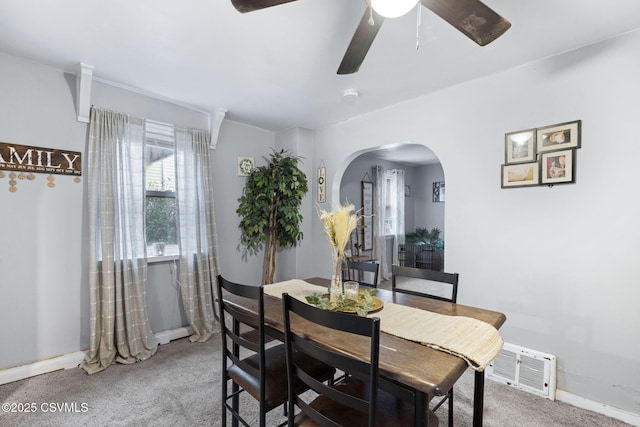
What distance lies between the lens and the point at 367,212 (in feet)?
18.6

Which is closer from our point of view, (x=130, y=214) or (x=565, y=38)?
(x=565, y=38)

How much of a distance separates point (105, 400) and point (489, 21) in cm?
316

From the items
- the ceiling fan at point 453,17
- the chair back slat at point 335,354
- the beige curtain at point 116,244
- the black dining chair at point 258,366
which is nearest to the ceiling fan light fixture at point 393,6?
the ceiling fan at point 453,17

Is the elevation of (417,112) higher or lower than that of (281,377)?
higher

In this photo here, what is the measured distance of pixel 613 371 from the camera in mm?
1938

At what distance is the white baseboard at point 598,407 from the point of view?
1863mm

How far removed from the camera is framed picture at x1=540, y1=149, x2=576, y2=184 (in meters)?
2.07

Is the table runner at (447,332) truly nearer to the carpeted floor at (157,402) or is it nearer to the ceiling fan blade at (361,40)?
the carpeted floor at (157,402)

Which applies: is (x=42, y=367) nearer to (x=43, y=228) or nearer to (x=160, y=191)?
(x=43, y=228)

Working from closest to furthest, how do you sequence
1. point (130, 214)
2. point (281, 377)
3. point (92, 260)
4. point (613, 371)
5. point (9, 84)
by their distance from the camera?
1. point (281, 377)
2. point (613, 371)
3. point (9, 84)
4. point (92, 260)
5. point (130, 214)

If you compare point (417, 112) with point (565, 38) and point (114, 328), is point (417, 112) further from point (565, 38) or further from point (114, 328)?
point (114, 328)

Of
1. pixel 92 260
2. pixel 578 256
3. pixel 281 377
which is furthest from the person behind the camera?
pixel 92 260

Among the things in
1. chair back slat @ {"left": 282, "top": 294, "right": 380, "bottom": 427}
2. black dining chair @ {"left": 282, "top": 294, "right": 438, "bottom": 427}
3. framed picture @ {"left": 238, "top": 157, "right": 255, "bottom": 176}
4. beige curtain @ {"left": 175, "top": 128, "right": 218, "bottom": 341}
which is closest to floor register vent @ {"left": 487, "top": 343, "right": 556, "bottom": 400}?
black dining chair @ {"left": 282, "top": 294, "right": 438, "bottom": 427}

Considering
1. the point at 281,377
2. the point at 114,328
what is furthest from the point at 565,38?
the point at 114,328
